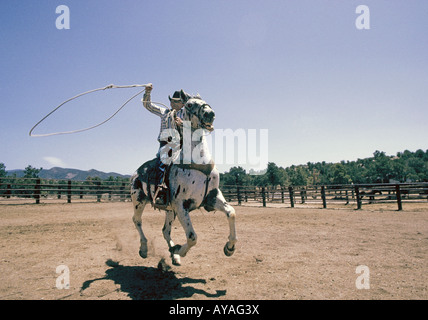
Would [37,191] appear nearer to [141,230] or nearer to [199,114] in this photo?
[141,230]

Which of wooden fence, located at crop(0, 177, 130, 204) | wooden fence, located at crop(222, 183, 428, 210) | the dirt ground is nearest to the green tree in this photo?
wooden fence, located at crop(0, 177, 130, 204)

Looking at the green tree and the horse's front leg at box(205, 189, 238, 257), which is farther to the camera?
the green tree

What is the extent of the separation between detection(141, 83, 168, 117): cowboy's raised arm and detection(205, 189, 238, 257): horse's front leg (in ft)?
6.76

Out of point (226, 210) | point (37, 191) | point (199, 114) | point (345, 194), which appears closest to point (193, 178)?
point (226, 210)

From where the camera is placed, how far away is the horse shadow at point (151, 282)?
10.7ft

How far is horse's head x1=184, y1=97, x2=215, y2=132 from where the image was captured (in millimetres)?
3416

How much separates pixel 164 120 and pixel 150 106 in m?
0.47

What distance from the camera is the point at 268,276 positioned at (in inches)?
148

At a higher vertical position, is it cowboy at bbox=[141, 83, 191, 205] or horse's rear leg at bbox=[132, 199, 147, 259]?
cowboy at bbox=[141, 83, 191, 205]

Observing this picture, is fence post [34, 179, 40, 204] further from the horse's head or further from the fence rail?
the horse's head

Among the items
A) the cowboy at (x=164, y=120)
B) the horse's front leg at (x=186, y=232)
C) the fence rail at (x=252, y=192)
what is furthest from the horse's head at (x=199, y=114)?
the fence rail at (x=252, y=192)
